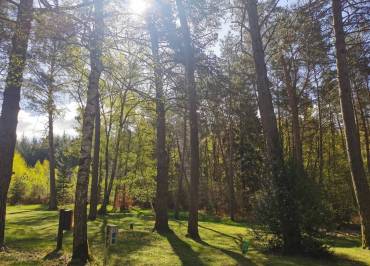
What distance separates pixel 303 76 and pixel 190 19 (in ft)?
33.1

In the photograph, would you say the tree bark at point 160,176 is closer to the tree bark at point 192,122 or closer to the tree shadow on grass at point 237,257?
the tree bark at point 192,122

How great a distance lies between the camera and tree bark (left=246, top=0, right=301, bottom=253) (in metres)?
9.01

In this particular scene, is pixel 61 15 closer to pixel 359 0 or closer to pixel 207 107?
pixel 207 107

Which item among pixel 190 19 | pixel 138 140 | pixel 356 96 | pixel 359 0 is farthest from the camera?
pixel 138 140

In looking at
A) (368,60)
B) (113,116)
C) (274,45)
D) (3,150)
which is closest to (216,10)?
(274,45)

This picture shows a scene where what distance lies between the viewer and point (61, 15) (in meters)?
7.61

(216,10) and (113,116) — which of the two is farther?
(113,116)

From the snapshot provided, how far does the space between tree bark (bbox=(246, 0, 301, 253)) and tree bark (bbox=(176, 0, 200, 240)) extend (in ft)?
8.82

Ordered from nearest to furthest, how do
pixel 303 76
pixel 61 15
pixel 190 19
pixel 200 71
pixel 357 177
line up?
pixel 61 15 → pixel 357 177 → pixel 200 71 → pixel 190 19 → pixel 303 76

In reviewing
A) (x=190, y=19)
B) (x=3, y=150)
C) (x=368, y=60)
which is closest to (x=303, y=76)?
(x=368, y=60)

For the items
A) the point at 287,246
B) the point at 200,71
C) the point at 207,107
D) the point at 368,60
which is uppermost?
the point at 368,60

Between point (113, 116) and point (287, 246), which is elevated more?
point (113, 116)

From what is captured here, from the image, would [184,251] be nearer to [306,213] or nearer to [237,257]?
[237,257]

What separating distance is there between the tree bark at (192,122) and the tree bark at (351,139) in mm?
4843
